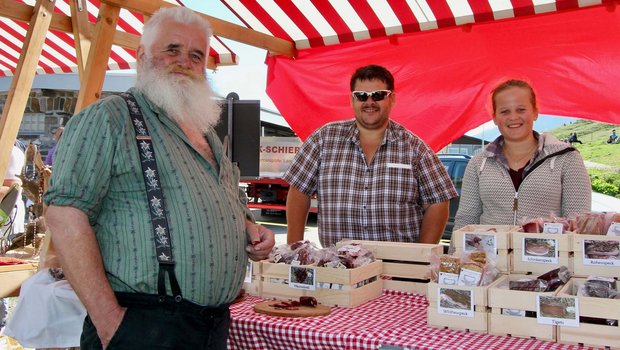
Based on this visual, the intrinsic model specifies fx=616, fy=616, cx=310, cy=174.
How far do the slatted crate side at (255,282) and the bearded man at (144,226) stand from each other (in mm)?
489

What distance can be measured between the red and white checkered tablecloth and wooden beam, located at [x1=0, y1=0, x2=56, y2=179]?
2.53m

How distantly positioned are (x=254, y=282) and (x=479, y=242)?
87 cm

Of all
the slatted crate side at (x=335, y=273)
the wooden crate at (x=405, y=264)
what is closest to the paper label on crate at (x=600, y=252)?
the wooden crate at (x=405, y=264)

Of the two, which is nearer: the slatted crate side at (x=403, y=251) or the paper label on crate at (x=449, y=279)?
the paper label on crate at (x=449, y=279)

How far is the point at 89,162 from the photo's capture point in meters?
1.61

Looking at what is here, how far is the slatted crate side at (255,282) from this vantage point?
2.39 metres

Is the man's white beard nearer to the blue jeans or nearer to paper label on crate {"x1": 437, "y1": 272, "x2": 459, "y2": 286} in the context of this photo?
the blue jeans

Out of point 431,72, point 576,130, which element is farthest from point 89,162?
point 576,130

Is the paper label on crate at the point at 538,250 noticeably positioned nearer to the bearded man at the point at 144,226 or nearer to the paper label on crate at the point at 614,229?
the paper label on crate at the point at 614,229

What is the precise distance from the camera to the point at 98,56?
3861mm

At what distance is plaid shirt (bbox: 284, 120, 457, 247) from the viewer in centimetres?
332

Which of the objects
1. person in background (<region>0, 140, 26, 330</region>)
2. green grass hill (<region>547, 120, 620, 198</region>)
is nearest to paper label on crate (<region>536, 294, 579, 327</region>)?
person in background (<region>0, 140, 26, 330</region>)

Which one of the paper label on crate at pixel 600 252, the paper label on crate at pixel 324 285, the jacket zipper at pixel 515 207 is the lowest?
the paper label on crate at pixel 324 285

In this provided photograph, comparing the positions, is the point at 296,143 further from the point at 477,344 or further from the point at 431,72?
the point at 477,344
